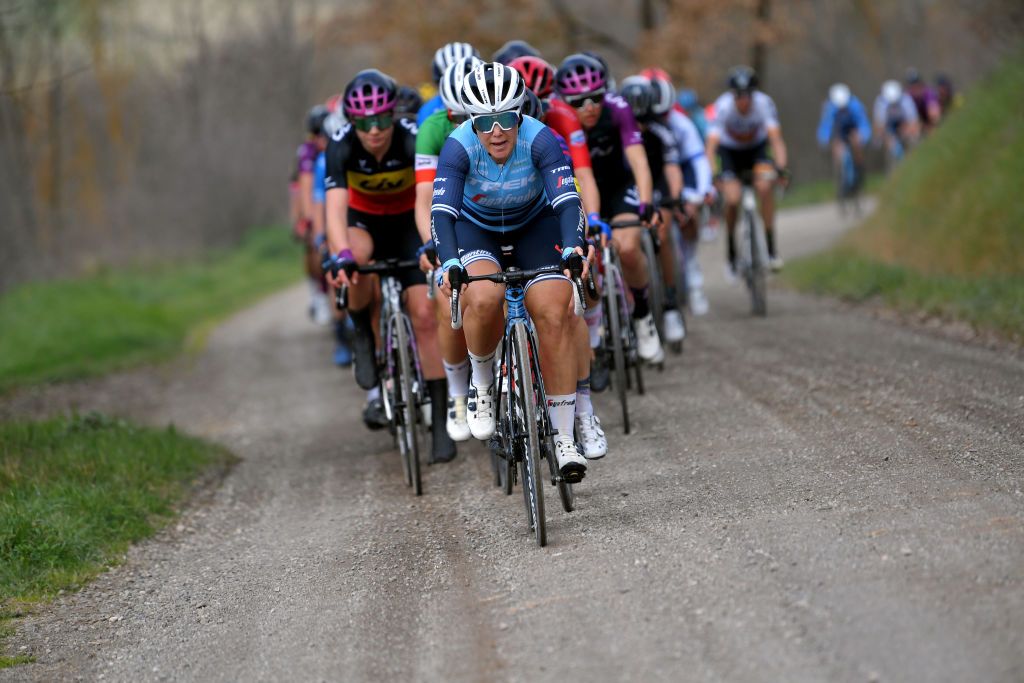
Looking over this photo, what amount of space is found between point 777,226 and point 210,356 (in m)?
13.4

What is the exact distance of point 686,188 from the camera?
1232 cm

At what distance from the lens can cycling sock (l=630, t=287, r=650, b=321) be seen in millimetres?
9719

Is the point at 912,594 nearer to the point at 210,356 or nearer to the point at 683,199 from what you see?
the point at 683,199

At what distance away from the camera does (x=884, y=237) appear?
17047 millimetres

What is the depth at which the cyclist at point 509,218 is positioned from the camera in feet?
→ 20.8

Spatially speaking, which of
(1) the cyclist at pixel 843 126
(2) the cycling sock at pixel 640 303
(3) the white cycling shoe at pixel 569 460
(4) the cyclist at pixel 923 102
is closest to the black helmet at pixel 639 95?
(2) the cycling sock at pixel 640 303

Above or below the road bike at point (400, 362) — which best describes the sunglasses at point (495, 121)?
above

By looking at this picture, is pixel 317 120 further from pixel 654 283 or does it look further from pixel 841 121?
pixel 841 121

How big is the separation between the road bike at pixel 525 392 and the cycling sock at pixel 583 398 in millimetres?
403

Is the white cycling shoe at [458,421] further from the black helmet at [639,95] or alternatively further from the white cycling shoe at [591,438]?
the black helmet at [639,95]

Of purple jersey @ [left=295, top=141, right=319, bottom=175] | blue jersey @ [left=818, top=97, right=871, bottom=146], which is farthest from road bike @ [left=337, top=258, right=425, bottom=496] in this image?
blue jersey @ [left=818, top=97, right=871, bottom=146]

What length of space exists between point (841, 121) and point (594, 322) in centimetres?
1661

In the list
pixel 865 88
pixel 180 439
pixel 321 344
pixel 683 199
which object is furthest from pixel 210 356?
pixel 865 88

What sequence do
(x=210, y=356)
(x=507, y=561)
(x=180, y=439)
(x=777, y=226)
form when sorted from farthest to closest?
(x=777, y=226), (x=210, y=356), (x=180, y=439), (x=507, y=561)
